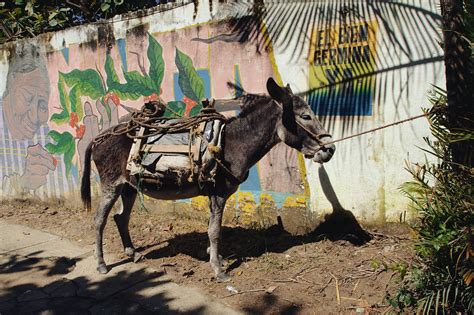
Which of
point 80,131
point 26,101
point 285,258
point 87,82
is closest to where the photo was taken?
point 285,258

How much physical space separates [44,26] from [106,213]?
216 inches

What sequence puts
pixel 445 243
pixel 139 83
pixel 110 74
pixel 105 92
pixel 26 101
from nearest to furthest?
pixel 445 243
pixel 139 83
pixel 110 74
pixel 105 92
pixel 26 101

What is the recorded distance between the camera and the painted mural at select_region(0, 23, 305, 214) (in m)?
5.18

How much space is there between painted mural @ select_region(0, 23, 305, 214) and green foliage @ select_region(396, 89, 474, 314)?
2.15 m

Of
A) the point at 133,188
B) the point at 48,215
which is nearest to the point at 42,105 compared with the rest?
the point at 48,215

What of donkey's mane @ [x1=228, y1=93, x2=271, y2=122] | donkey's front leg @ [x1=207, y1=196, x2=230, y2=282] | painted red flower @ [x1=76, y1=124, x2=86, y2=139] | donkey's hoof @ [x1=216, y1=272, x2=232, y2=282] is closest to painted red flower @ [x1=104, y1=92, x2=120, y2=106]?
painted red flower @ [x1=76, y1=124, x2=86, y2=139]

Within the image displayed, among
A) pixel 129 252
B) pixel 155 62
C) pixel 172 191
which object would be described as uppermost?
pixel 155 62

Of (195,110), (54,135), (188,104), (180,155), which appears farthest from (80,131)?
(180,155)

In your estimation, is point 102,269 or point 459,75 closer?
point 459,75

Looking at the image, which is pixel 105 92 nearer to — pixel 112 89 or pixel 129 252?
pixel 112 89

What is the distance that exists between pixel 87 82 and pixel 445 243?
6159 millimetres

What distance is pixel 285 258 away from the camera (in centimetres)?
430

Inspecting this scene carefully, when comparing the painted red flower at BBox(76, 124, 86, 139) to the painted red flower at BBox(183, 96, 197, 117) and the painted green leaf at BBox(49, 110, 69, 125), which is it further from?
the painted red flower at BBox(183, 96, 197, 117)

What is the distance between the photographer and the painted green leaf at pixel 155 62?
6000mm
